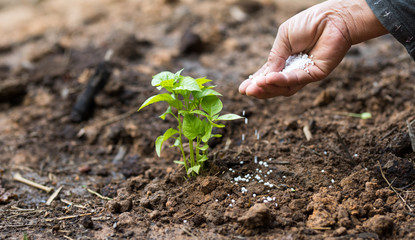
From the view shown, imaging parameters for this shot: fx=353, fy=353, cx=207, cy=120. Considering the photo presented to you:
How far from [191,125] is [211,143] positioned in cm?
85

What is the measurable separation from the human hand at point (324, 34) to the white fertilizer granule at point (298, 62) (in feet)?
0.12

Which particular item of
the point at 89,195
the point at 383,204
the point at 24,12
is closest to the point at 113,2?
the point at 24,12

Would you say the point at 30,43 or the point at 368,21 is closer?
the point at 368,21

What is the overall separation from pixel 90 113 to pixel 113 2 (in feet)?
13.5

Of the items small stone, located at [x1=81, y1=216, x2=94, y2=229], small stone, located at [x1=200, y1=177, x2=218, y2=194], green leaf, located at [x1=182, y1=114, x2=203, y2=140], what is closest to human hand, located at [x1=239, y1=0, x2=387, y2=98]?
green leaf, located at [x1=182, y1=114, x2=203, y2=140]

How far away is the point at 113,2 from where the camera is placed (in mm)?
7555

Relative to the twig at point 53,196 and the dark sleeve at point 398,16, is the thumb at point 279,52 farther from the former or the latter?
the twig at point 53,196

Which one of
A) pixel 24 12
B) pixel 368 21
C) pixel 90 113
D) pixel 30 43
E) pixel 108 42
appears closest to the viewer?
pixel 368 21

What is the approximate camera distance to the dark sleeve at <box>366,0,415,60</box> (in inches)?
93.0

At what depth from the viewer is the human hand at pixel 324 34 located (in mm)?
2508

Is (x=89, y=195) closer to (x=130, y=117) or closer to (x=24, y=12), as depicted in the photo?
(x=130, y=117)

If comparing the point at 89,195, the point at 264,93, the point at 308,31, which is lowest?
the point at 89,195

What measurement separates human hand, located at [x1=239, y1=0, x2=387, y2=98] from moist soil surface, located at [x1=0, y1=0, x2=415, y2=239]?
64cm

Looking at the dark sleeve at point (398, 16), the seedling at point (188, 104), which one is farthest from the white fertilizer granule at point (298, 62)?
the seedling at point (188, 104)
